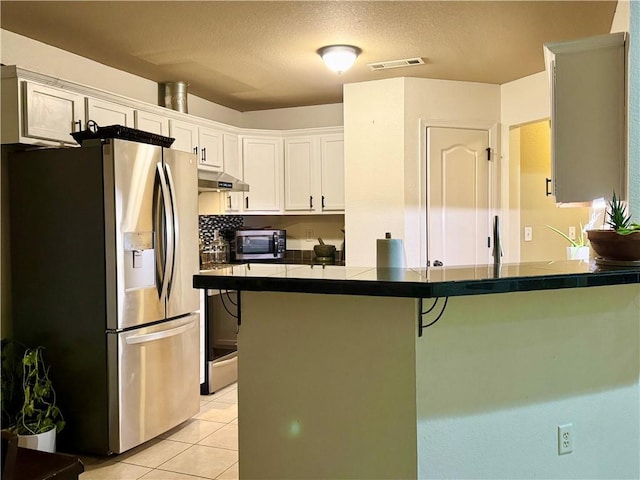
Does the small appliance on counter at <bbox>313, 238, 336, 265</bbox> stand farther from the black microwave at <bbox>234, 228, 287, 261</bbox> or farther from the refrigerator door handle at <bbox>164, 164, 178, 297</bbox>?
the refrigerator door handle at <bbox>164, 164, 178, 297</bbox>

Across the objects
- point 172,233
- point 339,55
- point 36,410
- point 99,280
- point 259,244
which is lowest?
point 36,410

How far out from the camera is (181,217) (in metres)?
3.51

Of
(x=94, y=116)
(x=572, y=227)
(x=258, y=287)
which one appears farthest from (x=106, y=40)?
(x=572, y=227)

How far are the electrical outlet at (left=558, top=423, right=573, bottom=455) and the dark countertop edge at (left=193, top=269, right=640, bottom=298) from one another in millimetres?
611

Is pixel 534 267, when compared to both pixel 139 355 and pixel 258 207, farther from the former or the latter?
pixel 258 207

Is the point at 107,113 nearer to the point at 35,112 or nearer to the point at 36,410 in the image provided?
the point at 35,112

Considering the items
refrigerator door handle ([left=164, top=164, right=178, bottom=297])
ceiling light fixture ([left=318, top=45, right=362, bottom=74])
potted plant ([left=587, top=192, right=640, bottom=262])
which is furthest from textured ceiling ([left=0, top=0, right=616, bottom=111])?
potted plant ([left=587, top=192, right=640, bottom=262])

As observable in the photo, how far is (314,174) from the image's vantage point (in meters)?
5.16

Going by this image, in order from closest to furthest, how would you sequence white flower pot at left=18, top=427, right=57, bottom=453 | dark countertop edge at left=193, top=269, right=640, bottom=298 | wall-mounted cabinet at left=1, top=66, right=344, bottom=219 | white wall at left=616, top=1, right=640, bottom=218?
dark countertop edge at left=193, top=269, right=640, bottom=298
white wall at left=616, top=1, right=640, bottom=218
white flower pot at left=18, top=427, right=57, bottom=453
wall-mounted cabinet at left=1, top=66, right=344, bottom=219

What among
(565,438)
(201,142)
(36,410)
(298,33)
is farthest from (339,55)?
(36,410)

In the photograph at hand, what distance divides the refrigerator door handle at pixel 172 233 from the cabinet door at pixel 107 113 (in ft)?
2.01

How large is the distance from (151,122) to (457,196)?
2.56 meters

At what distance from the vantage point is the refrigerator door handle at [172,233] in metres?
3.36

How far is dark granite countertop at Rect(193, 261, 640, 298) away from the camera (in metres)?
1.64
